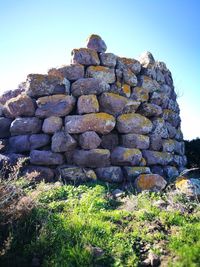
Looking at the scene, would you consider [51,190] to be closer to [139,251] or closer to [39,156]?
[39,156]

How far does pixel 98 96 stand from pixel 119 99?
541 millimetres

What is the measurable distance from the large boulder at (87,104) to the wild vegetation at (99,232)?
2493mm

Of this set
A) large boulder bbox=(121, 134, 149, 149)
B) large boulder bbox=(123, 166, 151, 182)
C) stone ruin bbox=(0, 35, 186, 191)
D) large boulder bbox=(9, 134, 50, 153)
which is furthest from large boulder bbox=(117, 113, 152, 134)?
large boulder bbox=(9, 134, 50, 153)

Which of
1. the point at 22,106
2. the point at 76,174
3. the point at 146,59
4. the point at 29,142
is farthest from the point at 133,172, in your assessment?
the point at 146,59

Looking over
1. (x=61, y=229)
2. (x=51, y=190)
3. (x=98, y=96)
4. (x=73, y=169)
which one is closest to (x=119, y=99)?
(x=98, y=96)

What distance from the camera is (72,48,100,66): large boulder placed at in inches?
276

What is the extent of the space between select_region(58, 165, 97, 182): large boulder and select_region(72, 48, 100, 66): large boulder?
2781 millimetres

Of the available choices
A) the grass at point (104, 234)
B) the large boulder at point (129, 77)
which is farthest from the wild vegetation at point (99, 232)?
the large boulder at point (129, 77)

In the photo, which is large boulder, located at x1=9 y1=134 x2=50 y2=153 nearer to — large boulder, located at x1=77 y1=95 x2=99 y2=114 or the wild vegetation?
large boulder, located at x1=77 y1=95 x2=99 y2=114

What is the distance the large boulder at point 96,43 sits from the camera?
24.1 feet

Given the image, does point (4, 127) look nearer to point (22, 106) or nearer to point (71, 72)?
point (22, 106)

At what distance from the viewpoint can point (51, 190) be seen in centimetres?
521

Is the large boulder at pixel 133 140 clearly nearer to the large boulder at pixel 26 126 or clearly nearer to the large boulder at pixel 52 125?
the large boulder at pixel 52 125

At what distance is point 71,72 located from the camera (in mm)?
6945
